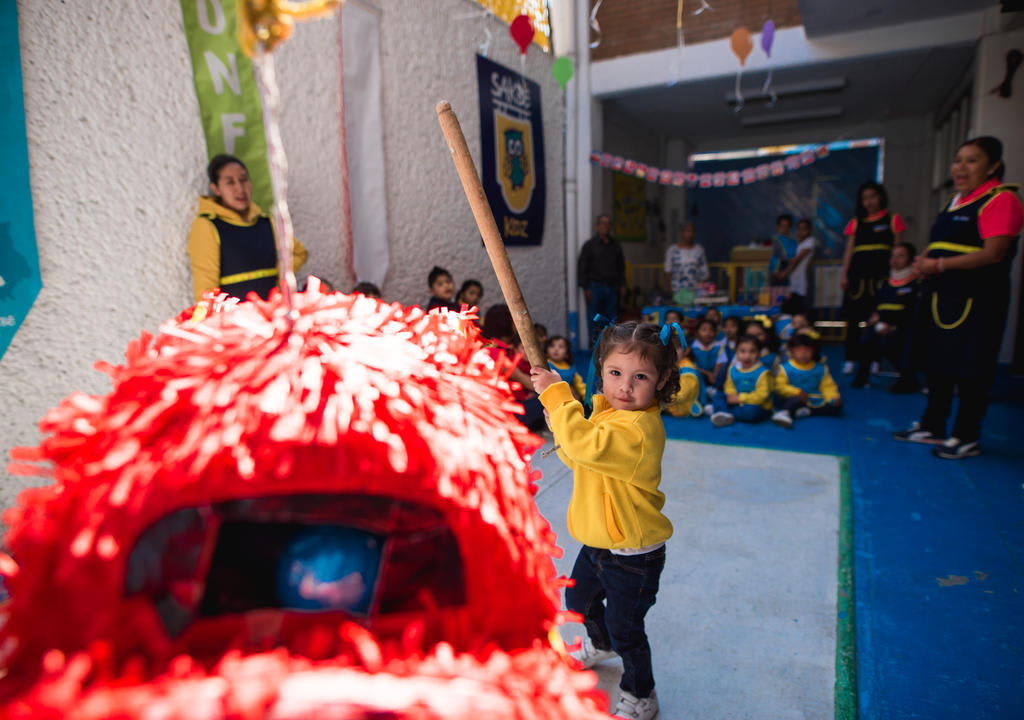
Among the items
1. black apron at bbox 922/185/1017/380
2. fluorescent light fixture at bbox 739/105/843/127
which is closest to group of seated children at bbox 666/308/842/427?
black apron at bbox 922/185/1017/380

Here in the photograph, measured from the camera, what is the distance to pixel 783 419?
12.7 feet

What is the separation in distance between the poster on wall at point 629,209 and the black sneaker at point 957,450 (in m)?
5.37

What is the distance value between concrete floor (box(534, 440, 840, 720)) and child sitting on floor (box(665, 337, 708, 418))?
104 cm

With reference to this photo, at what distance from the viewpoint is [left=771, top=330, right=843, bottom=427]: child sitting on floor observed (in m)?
4.04

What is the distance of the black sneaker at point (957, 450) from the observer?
3006 mm

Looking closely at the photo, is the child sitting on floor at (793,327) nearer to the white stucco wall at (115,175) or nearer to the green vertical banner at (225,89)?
the white stucco wall at (115,175)

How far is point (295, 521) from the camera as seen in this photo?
0.51 metres

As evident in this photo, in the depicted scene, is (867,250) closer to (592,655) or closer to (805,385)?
(805,385)

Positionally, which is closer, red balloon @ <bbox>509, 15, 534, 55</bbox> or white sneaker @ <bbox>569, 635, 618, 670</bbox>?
white sneaker @ <bbox>569, 635, 618, 670</bbox>

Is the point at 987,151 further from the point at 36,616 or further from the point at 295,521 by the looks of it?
the point at 36,616

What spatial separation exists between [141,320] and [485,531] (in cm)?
247

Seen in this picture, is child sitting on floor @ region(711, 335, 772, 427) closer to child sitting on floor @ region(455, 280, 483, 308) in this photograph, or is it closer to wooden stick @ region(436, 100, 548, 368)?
child sitting on floor @ region(455, 280, 483, 308)

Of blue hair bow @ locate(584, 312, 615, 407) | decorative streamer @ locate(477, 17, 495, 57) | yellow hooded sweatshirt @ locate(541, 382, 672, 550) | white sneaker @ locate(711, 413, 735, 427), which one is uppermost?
decorative streamer @ locate(477, 17, 495, 57)

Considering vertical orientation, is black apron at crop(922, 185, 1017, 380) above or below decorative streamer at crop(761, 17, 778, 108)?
below
